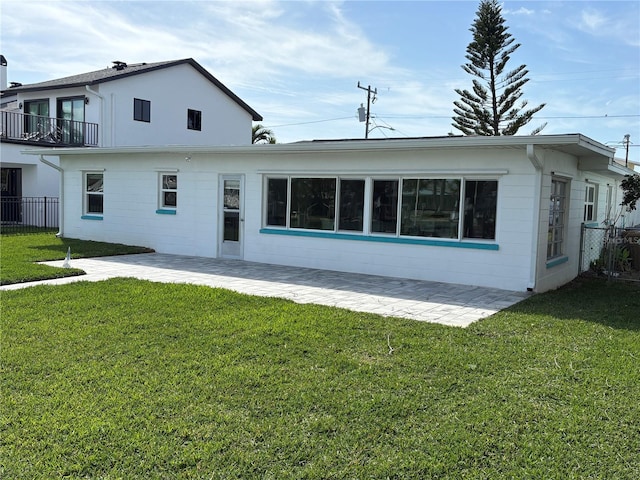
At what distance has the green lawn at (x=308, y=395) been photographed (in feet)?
11.1

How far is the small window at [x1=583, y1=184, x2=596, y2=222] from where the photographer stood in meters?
13.0

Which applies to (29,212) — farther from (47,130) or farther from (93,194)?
(93,194)

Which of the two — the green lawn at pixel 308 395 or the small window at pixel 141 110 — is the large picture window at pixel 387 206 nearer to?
the green lawn at pixel 308 395

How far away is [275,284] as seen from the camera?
31.0 feet

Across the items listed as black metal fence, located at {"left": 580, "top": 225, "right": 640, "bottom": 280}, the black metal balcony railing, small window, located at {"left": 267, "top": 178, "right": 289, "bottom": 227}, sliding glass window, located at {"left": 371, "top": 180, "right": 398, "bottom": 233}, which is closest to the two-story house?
the black metal balcony railing

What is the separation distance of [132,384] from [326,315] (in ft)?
9.63

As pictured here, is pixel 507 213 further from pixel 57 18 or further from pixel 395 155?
pixel 57 18

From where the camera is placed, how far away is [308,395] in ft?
14.3

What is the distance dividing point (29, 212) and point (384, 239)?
1707 cm

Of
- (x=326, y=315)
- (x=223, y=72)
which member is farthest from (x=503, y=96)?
(x=326, y=315)

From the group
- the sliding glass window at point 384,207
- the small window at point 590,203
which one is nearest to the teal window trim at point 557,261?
the small window at point 590,203

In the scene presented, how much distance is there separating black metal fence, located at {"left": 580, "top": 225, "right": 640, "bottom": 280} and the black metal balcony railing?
18.6 metres

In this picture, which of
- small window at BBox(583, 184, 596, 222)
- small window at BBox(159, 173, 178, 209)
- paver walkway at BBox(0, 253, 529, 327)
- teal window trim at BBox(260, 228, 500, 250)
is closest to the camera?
paver walkway at BBox(0, 253, 529, 327)

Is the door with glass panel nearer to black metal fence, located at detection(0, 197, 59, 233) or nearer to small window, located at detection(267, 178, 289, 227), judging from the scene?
small window, located at detection(267, 178, 289, 227)
